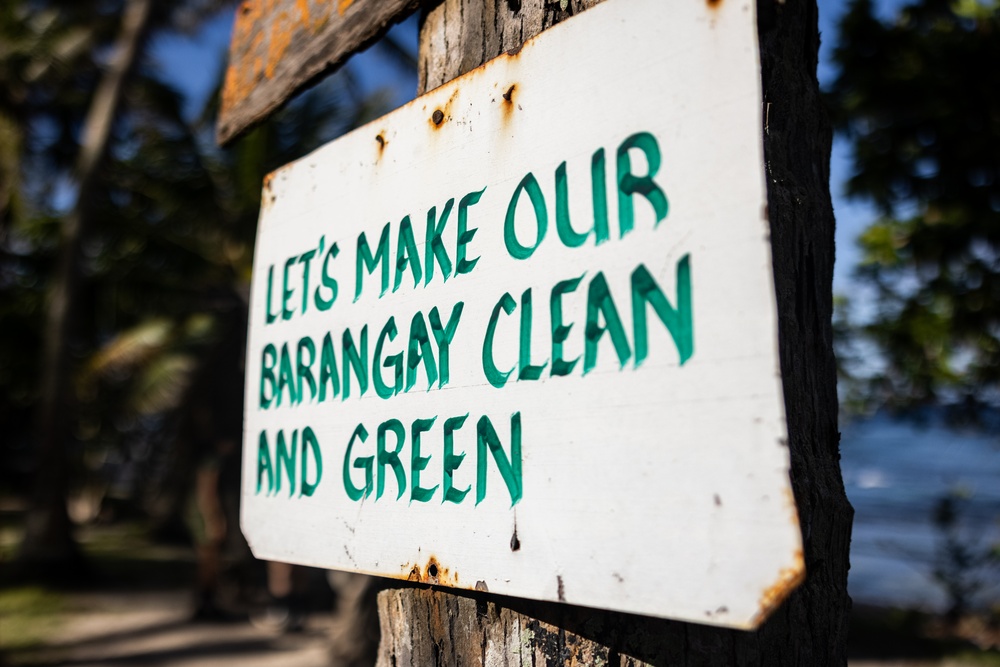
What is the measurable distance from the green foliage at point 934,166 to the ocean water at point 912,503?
3.70 ft

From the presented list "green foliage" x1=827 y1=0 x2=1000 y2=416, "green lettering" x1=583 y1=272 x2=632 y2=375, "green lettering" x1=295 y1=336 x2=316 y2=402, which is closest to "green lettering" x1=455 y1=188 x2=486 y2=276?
"green lettering" x1=583 y1=272 x2=632 y2=375

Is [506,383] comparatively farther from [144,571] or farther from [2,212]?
[2,212]

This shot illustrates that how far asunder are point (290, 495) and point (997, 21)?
430 cm

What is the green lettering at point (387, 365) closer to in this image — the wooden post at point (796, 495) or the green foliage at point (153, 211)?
the wooden post at point (796, 495)

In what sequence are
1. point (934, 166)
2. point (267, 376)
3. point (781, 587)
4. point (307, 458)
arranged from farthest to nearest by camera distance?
point (934, 166) → point (267, 376) → point (307, 458) → point (781, 587)

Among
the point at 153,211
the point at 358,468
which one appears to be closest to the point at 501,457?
the point at 358,468

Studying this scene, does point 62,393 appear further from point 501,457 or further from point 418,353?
point 501,457

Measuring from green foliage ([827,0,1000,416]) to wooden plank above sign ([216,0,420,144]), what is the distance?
358cm

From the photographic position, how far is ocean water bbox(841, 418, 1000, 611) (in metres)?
7.09

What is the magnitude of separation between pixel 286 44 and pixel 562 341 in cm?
103

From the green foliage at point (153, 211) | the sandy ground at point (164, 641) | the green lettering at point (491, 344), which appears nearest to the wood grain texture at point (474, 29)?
the green lettering at point (491, 344)

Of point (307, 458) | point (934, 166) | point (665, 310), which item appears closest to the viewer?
point (665, 310)

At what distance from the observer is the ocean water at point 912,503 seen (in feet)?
23.3

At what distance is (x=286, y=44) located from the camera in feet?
5.22
